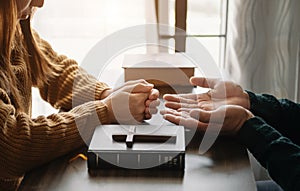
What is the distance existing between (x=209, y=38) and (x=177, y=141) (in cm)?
103

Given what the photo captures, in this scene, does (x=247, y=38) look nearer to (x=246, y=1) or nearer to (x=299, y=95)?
(x=246, y=1)

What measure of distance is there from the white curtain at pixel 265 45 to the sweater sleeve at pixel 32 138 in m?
0.89

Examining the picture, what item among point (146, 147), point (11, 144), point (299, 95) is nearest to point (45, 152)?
point (11, 144)

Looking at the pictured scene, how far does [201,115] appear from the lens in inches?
43.0

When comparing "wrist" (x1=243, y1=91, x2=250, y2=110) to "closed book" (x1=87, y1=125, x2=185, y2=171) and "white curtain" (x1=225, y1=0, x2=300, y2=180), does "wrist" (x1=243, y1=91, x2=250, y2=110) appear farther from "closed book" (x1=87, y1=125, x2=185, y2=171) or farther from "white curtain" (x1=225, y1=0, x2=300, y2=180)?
"white curtain" (x1=225, y1=0, x2=300, y2=180)

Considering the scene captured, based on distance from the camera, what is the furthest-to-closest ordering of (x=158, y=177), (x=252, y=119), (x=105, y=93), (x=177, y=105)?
(x=105, y=93), (x=177, y=105), (x=252, y=119), (x=158, y=177)

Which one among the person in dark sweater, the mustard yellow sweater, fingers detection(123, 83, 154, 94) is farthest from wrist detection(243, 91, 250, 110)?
the mustard yellow sweater

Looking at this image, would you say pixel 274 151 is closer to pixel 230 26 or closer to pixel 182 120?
pixel 182 120

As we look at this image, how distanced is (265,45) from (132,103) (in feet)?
2.63

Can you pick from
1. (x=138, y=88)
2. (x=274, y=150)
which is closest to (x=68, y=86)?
(x=138, y=88)

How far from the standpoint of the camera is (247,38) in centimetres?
178

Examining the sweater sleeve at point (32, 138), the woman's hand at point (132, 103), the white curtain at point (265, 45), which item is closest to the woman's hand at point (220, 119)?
the woman's hand at point (132, 103)

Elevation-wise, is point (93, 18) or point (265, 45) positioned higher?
point (93, 18)

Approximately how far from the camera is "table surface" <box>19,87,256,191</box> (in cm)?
89
